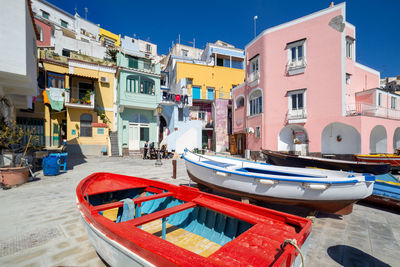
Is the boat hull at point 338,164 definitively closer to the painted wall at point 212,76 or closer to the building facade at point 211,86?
the building facade at point 211,86

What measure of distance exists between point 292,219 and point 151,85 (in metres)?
18.7

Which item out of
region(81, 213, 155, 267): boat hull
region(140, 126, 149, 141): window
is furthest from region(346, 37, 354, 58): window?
region(81, 213, 155, 267): boat hull

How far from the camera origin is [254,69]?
17.5 m

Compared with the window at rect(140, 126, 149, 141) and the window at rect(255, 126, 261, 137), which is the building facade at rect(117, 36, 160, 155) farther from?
the window at rect(255, 126, 261, 137)

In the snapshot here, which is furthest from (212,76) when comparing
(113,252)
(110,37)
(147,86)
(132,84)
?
(113,252)

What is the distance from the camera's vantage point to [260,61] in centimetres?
1636

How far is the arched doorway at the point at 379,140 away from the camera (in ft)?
46.8

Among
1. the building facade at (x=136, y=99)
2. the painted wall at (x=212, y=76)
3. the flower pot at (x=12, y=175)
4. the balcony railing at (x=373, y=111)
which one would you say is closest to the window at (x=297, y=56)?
the balcony railing at (x=373, y=111)

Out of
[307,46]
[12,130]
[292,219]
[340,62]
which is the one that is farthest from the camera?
[307,46]

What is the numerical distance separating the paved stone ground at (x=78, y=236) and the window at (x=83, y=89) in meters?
13.5

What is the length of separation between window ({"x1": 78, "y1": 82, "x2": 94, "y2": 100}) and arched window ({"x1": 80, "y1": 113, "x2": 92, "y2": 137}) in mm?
1796

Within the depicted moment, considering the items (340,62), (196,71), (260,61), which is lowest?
(340,62)

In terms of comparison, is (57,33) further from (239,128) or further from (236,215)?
(236,215)

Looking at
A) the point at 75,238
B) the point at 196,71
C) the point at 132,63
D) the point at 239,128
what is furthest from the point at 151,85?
the point at 75,238
